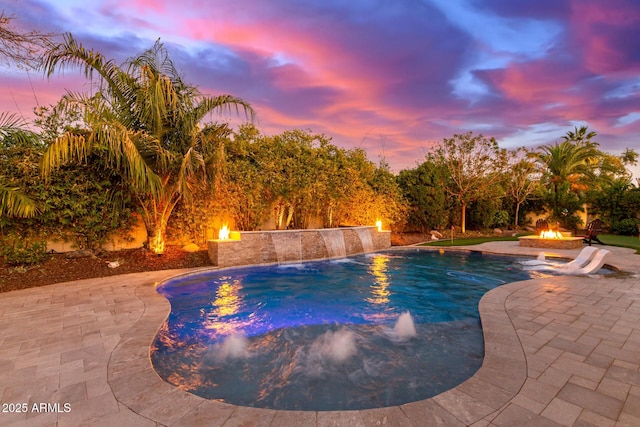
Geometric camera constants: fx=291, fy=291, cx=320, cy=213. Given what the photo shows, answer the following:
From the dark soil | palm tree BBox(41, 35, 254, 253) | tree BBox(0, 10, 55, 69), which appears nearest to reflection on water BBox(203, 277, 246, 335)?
the dark soil

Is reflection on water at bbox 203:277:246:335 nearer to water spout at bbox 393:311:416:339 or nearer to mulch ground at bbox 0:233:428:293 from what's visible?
mulch ground at bbox 0:233:428:293

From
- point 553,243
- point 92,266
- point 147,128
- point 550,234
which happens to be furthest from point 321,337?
point 550,234

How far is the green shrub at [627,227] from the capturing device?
1721 cm

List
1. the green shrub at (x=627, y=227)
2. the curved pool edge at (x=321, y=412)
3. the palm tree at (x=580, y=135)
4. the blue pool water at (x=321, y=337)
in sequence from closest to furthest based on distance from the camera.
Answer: the curved pool edge at (x=321, y=412), the blue pool water at (x=321, y=337), the green shrub at (x=627, y=227), the palm tree at (x=580, y=135)

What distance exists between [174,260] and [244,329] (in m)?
5.32

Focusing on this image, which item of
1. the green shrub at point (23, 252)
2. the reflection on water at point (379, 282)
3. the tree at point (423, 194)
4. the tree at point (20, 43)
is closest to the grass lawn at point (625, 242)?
the tree at point (423, 194)

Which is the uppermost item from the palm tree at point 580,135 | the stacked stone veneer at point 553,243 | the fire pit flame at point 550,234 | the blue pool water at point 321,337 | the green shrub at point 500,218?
the palm tree at point 580,135

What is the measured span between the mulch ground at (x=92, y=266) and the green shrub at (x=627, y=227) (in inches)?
923

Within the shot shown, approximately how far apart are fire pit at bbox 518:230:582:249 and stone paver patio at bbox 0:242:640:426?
769 centimetres

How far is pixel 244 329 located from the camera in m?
4.79

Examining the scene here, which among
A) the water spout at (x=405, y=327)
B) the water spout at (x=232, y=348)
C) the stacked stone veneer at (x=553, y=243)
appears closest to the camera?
the water spout at (x=232, y=348)

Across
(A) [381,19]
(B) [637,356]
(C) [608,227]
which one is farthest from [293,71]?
(C) [608,227]

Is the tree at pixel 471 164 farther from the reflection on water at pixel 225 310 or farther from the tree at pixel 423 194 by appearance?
the reflection on water at pixel 225 310

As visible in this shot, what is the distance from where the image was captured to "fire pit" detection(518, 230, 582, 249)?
1184 centimetres
